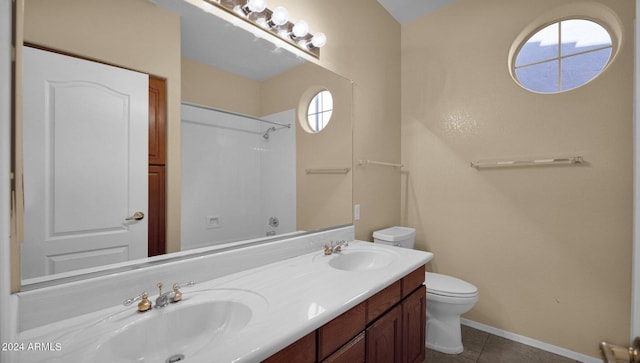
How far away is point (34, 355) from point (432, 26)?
2.98 m

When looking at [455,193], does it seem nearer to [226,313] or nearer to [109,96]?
[226,313]

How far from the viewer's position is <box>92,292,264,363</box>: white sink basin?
0.70 meters

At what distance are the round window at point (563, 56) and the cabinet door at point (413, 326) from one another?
175 cm

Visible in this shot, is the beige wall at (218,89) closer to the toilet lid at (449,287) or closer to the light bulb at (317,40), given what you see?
the light bulb at (317,40)

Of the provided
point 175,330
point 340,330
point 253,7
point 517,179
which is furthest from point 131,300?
point 517,179

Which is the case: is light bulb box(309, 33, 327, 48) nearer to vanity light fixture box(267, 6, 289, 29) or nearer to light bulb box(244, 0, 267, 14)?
vanity light fixture box(267, 6, 289, 29)

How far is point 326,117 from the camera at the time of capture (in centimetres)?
175

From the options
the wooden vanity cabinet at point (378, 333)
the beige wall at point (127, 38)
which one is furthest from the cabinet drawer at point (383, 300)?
the beige wall at point (127, 38)

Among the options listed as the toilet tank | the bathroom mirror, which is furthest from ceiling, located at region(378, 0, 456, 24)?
the toilet tank

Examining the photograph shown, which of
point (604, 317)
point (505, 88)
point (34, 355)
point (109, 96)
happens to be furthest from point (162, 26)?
point (604, 317)

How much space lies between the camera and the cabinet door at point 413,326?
Answer: 135 centimetres

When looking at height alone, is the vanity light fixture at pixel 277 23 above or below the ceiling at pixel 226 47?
above

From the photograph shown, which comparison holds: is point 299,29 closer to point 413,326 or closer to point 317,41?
point 317,41

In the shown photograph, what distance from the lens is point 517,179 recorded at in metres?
1.95
